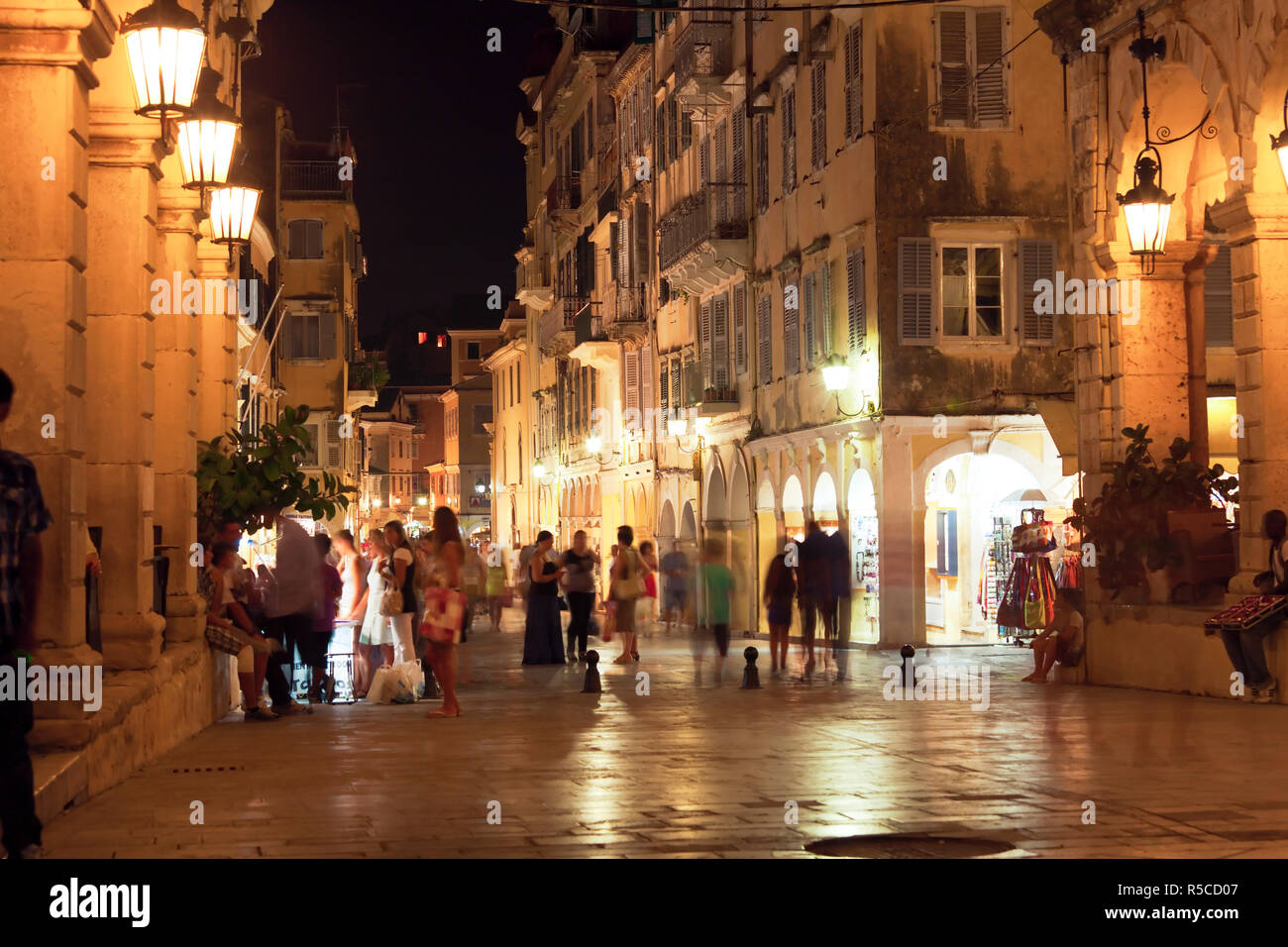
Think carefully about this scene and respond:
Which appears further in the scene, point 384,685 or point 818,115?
point 818,115

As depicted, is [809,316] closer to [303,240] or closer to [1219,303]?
[1219,303]

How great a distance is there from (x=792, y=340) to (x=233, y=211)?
18.8 meters

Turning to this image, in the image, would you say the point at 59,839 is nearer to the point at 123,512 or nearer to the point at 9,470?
the point at 9,470

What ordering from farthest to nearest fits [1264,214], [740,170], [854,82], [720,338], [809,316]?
1. [720,338]
2. [740,170]
3. [809,316]
4. [854,82]
5. [1264,214]

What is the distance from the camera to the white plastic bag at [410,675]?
19.2 meters

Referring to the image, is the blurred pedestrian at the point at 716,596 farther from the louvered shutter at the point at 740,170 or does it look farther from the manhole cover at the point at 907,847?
the manhole cover at the point at 907,847

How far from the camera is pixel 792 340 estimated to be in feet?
113

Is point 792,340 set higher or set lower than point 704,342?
lower

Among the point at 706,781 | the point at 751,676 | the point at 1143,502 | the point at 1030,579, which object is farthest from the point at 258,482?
the point at 1030,579

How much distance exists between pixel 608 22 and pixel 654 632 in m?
24.6

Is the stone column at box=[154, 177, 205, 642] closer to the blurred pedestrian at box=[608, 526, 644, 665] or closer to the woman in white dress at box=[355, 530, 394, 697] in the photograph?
the woman in white dress at box=[355, 530, 394, 697]

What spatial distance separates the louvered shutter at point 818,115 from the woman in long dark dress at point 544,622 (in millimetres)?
9864

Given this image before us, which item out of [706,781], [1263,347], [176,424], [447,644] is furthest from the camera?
[1263,347]

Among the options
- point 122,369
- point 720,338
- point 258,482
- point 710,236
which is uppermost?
point 710,236
